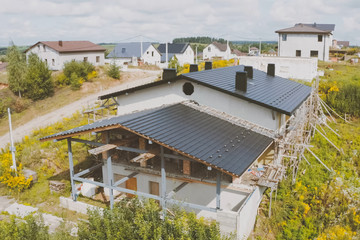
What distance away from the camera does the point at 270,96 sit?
645 inches

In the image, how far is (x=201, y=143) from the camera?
11.8 meters

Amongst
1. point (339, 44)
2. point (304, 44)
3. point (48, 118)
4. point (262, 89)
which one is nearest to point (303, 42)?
point (304, 44)

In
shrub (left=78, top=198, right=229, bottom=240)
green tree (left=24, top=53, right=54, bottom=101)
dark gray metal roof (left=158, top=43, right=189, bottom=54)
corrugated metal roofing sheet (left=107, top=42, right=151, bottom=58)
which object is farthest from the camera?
dark gray metal roof (left=158, top=43, right=189, bottom=54)

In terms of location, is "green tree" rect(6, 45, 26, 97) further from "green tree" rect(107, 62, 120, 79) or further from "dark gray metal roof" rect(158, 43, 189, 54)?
"dark gray metal roof" rect(158, 43, 189, 54)

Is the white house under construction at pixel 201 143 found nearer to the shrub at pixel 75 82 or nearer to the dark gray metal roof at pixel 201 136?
the dark gray metal roof at pixel 201 136

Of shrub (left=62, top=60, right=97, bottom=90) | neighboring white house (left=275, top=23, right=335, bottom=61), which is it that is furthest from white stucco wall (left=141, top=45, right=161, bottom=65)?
neighboring white house (left=275, top=23, right=335, bottom=61)

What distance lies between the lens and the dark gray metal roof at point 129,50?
2307 inches

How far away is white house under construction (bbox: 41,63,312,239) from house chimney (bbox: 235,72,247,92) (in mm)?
52

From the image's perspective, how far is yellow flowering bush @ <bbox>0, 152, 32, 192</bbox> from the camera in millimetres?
15938

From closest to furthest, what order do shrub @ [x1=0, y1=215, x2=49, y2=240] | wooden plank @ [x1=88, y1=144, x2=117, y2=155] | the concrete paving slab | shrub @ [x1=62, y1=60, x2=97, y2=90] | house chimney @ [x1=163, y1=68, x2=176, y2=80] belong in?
1. shrub @ [x1=0, y1=215, x2=49, y2=240]
2. wooden plank @ [x1=88, y1=144, x2=117, y2=155]
3. the concrete paving slab
4. house chimney @ [x1=163, y1=68, x2=176, y2=80]
5. shrub @ [x1=62, y1=60, x2=97, y2=90]

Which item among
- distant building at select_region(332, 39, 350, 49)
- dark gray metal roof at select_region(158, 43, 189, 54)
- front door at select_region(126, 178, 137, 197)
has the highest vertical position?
distant building at select_region(332, 39, 350, 49)

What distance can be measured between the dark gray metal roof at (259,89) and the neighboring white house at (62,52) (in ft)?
101

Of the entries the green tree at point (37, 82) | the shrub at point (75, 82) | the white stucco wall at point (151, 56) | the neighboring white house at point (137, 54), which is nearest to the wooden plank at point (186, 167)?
the shrub at point (75, 82)

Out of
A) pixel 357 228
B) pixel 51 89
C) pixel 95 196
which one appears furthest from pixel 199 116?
pixel 51 89
